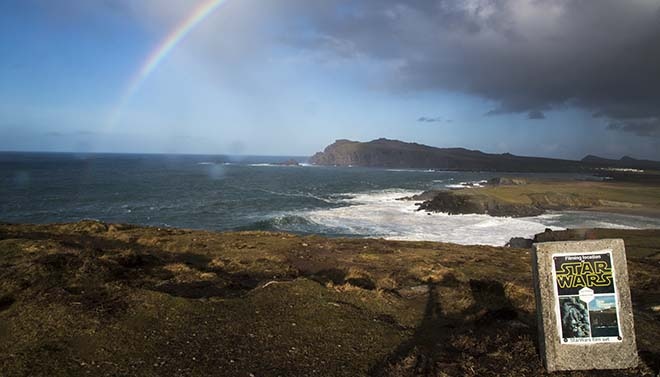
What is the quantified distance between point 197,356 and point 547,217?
57192mm

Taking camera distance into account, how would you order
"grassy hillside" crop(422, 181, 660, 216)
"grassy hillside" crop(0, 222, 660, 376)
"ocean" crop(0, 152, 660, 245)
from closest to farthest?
"grassy hillside" crop(0, 222, 660, 376), "ocean" crop(0, 152, 660, 245), "grassy hillside" crop(422, 181, 660, 216)

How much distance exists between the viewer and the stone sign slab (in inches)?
233

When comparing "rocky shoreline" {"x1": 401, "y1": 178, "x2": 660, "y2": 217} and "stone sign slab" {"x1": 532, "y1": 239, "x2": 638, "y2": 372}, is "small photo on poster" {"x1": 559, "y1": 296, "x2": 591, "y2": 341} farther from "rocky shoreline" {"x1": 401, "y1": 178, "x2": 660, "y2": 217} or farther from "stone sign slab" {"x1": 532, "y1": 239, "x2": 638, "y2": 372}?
"rocky shoreline" {"x1": 401, "y1": 178, "x2": 660, "y2": 217}

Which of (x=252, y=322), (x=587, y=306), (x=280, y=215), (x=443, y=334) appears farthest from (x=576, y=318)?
(x=280, y=215)

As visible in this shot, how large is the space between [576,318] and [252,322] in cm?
579

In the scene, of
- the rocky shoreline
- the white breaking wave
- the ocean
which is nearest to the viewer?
the white breaking wave

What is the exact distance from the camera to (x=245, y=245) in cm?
1942

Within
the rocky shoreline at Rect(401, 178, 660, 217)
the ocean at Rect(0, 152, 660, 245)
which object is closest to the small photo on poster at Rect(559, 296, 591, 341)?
the ocean at Rect(0, 152, 660, 245)

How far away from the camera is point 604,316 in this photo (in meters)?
5.91

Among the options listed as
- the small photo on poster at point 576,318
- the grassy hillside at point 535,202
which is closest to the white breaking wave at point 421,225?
the grassy hillside at point 535,202

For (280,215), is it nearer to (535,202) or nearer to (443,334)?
(535,202)

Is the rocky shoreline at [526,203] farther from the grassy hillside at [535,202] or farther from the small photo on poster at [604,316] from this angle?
the small photo on poster at [604,316]

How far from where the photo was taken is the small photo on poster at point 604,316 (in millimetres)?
5910

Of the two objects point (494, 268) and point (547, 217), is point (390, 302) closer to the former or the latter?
point (494, 268)
